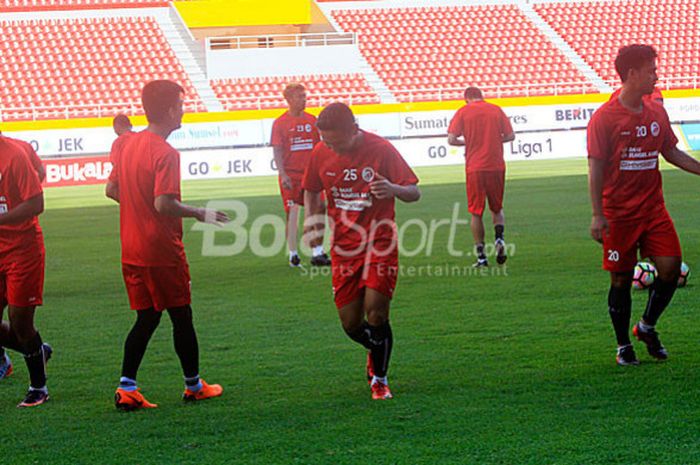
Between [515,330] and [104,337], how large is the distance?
334 centimetres

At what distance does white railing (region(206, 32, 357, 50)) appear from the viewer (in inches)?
1613

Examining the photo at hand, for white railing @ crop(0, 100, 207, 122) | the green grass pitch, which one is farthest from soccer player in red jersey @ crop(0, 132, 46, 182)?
white railing @ crop(0, 100, 207, 122)

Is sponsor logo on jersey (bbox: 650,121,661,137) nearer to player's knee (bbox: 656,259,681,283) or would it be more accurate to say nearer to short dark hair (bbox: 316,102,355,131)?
player's knee (bbox: 656,259,681,283)

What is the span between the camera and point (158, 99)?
6.10 metres

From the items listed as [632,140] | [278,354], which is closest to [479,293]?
[278,354]

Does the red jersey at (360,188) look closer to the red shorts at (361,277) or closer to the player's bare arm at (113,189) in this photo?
the red shorts at (361,277)

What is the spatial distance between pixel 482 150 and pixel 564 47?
105ft

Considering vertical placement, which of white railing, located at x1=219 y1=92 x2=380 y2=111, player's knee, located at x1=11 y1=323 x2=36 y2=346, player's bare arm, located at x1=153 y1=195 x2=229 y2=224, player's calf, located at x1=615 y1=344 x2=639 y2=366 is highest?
white railing, located at x1=219 y1=92 x2=380 y2=111

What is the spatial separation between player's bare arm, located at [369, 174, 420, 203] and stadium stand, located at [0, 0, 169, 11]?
38.0m

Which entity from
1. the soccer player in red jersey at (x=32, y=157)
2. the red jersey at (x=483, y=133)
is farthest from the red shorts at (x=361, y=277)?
the red jersey at (x=483, y=133)

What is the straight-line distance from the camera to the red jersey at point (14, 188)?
626 cm

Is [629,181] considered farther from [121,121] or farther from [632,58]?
[121,121]

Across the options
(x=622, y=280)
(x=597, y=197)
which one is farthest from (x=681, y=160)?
(x=622, y=280)

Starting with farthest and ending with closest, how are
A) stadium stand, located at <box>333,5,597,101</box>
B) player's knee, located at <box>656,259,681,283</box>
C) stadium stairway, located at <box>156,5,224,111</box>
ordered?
stadium stand, located at <box>333,5,597,101</box>, stadium stairway, located at <box>156,5,224,111</box>, player's knee, located at <box>656,259,681,283</box>
